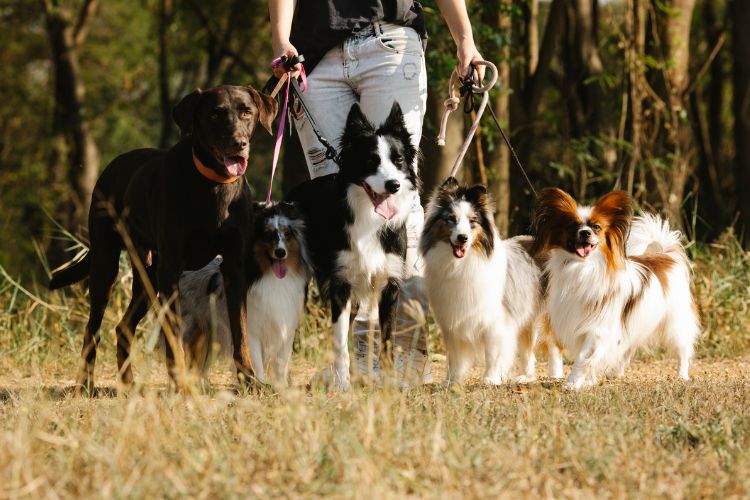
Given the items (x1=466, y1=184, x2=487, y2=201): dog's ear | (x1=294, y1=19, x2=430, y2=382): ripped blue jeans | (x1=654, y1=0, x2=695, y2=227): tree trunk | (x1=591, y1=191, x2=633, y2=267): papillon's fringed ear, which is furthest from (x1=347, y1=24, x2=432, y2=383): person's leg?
(x1=654, y1=0, x2=695, y2=227): tree trunk

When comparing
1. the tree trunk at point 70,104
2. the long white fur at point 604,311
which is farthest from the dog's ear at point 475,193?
the tree trunk at point 70,104

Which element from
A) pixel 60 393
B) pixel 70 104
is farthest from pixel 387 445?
pixel 70 104

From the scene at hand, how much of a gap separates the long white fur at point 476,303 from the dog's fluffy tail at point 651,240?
2.75ft

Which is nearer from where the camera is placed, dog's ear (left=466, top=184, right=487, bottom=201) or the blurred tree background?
dog's ear (left=466, top=184, right=487, bottom=201)

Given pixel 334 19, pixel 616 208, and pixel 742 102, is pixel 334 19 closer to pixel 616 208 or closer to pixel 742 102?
pixel 616 208

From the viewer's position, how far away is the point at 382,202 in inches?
215

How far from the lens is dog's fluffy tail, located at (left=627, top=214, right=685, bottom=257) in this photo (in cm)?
657

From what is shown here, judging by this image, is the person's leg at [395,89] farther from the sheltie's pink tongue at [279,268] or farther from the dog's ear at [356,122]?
the sheltie's pink tongue at [279,268]

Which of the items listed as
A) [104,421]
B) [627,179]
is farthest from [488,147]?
[104,421]

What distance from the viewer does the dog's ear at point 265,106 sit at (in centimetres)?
555

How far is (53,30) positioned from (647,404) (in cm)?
1389

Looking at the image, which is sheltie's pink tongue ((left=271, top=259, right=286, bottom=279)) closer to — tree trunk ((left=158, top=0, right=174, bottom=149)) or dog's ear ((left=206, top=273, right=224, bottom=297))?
dog's ear ((left=206, top=273, right=224, bottom=297))

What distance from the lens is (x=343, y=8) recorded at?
5.60 m

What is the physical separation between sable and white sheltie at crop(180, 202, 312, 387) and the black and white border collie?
4.7 inches
